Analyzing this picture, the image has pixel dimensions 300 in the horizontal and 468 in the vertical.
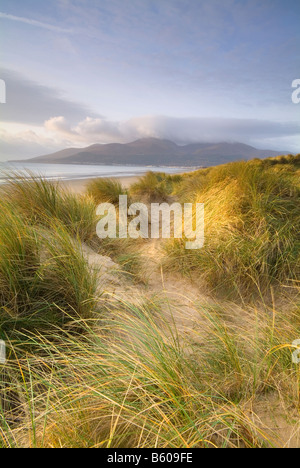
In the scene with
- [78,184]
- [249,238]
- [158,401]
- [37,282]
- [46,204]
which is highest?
[78,184]

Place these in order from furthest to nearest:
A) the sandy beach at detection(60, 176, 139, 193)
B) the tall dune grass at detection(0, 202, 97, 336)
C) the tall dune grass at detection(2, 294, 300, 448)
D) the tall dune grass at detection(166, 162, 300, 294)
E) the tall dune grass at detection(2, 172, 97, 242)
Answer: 1. the sandy beach at detection(60, 176, 139, 193)
2. the tall dune grass at detection(2, 172, 97, 242)
3. the tall dune grass at detection(166, 162, 300, 294)
4. the tall dune grass at detection(0, 202, 97, 336)
5. the tall dune grass at detection(2, 294, 300, 448)

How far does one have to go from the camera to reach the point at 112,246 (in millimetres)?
3520

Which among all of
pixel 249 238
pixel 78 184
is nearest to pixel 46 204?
pixel 249 238

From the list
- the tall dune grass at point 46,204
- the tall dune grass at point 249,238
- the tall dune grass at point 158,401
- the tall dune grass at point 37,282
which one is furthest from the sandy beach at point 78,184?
the tall dune grass at point 158,401

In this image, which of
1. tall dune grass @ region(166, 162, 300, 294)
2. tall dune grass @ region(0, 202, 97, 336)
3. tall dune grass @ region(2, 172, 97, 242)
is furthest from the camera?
tall dune grass @ region(2, 172, 97, 242)

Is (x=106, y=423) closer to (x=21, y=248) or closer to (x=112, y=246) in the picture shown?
(x=21, y=248)

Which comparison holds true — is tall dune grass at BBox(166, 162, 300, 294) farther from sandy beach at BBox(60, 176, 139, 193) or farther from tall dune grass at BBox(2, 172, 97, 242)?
sandy beach at BBox(60, 176, 139, 193)

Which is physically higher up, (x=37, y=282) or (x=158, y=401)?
(x=37, y=282)

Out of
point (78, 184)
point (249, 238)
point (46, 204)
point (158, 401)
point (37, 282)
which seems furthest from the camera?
point (78, 184)

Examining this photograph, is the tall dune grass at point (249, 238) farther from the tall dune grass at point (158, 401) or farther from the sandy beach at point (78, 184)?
the sandy beach at point (78, 184)

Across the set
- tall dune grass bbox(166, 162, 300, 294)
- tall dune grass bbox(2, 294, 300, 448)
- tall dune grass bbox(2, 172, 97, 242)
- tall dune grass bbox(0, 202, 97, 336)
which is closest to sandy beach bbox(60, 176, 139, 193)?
tall dune grass bbox(2, 172, 97, 242)

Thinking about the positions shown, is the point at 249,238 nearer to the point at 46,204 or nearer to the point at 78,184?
the point at 46,204

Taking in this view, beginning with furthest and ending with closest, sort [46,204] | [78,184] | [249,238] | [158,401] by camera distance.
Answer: [78,184], [46,204], [249,238], [158,401]
